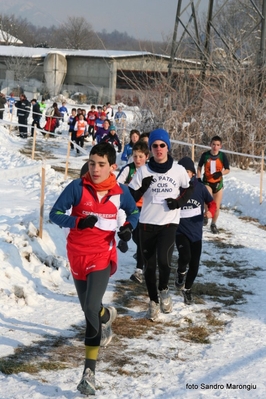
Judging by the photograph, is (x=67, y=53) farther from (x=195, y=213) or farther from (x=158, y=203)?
(x=158, y=203)

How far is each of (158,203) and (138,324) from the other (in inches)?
46.9

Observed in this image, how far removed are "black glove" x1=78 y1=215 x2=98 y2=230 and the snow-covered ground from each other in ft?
3.72

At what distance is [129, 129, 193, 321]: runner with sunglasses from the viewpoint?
5.95 metres

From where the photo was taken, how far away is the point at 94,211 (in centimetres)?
461

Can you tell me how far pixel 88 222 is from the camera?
4.39 m

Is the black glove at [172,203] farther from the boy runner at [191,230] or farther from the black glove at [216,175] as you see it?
the black glove at [216,175]

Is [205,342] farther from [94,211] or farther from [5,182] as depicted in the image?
[5,182]

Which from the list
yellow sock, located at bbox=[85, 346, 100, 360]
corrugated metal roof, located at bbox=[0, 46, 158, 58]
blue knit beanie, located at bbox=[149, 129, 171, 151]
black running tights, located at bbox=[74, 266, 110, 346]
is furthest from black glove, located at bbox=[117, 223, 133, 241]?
corrugated metal roof, located at bbox=[0, 46, 158, 58]

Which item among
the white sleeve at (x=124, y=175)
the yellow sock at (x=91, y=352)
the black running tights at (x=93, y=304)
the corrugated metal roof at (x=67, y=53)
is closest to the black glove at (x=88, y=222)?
the black running tights at (x=93, y=304)

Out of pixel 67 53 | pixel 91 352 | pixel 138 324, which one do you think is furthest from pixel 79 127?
pixel 67 53

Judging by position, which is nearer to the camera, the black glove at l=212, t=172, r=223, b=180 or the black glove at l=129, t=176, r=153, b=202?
the black glove at l=129, t=176, r=153, b=202

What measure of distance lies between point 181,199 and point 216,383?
2.01m

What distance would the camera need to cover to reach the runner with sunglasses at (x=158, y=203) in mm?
5953

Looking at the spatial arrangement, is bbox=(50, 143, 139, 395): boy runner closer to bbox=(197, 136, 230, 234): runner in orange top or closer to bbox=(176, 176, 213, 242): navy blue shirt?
bbox=(176, 176, 213, 242): navy blue shirt
